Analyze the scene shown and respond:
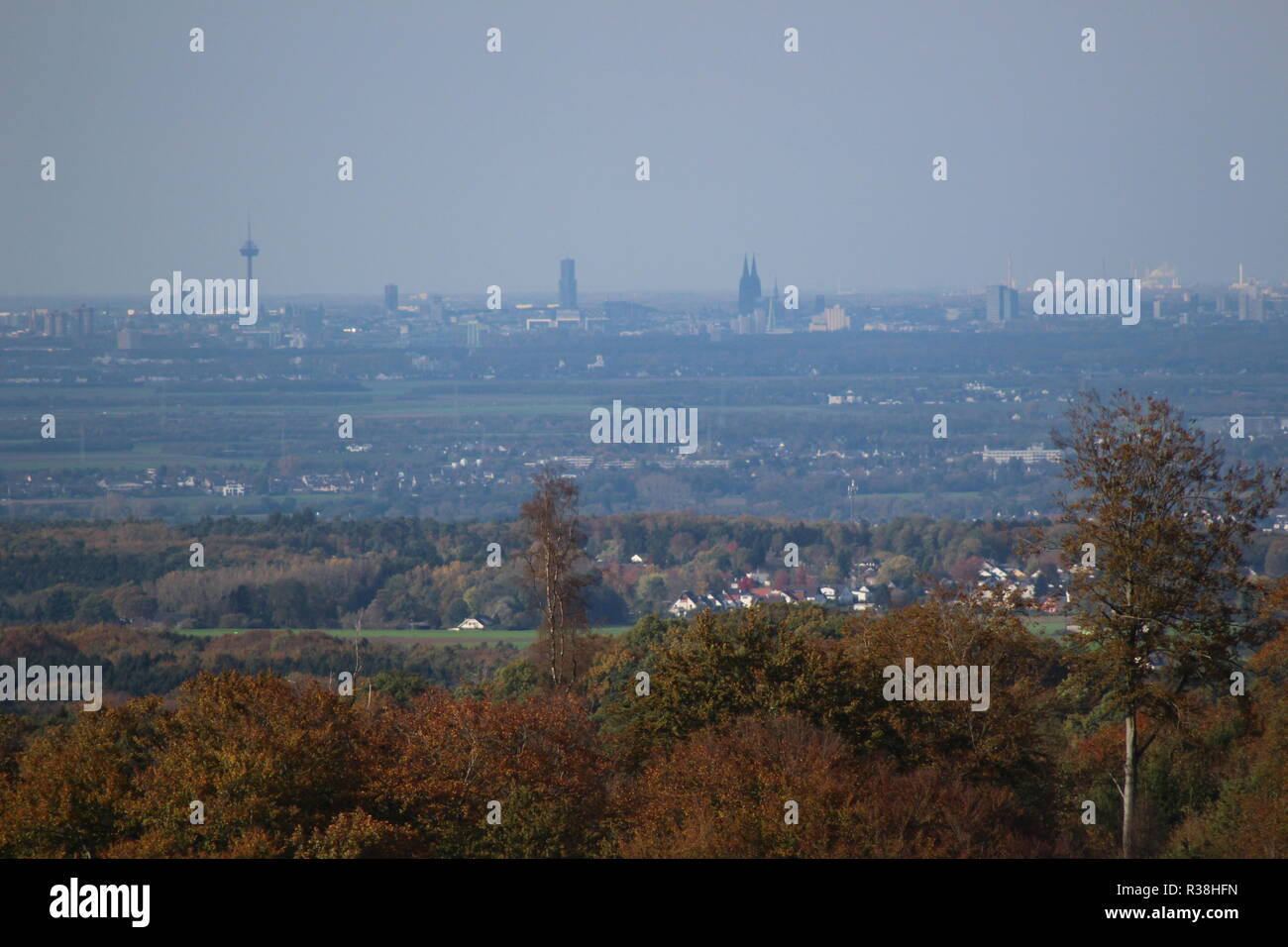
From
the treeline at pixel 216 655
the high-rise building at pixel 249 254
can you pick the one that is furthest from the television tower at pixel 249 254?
the treeline at pixel 216 655

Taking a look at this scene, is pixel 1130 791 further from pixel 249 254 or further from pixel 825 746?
pixel 249 254

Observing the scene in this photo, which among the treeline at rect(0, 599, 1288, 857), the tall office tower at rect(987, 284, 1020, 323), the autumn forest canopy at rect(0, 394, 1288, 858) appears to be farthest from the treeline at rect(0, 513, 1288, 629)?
the tall office tower at rect(987, 284, 1020, 323)

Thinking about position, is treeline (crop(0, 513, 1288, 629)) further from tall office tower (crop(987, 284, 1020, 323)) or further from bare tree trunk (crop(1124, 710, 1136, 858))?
tall office tower (crop(987, 284, 1020, 323))

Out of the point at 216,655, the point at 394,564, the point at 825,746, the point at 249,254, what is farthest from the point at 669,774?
the point at 249,254

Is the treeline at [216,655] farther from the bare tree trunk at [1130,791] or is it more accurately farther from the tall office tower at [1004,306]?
the tall office tower at [1004,306]

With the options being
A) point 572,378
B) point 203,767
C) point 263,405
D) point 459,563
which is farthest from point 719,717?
point 572,378
